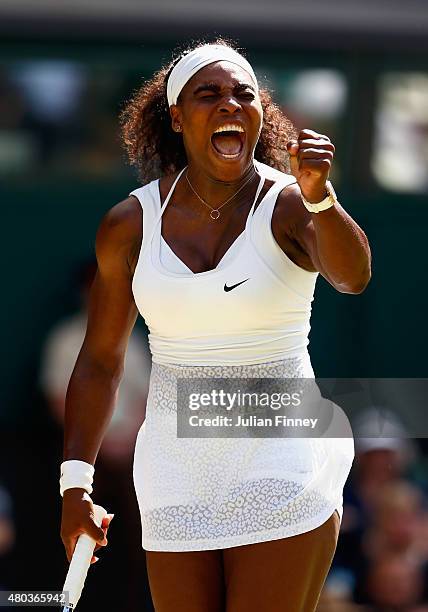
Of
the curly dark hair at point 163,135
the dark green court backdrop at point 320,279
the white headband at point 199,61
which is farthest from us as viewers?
the dark green court backdrop at point 320,279

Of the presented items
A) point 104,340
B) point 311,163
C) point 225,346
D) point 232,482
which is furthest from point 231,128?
point 232,482

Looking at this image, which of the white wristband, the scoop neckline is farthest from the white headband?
the white wristband

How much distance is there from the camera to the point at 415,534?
5.35m

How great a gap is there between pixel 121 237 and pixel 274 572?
85cm

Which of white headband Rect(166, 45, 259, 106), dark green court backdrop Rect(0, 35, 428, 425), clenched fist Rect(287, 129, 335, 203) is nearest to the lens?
clenched fist Rect(287, 129, 335, 203)

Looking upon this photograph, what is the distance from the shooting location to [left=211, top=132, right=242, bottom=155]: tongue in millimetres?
3152

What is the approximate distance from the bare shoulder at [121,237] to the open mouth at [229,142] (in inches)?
11.1

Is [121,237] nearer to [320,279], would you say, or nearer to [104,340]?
[104,340]

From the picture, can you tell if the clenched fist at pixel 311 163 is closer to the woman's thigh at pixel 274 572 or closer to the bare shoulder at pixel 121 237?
the bare shoulder at pixel 121 237

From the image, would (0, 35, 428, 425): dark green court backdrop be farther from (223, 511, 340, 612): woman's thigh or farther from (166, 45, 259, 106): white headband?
(223, 511, 340, 612): woman's thigh

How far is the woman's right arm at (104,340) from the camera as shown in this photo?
3.32 meters

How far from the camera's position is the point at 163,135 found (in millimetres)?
3543

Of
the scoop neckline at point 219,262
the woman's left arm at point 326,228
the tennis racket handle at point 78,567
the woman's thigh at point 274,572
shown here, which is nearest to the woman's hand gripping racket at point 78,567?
the tennis racket handle at point 78,567

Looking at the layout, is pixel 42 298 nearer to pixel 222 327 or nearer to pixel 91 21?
pixel 91 21
